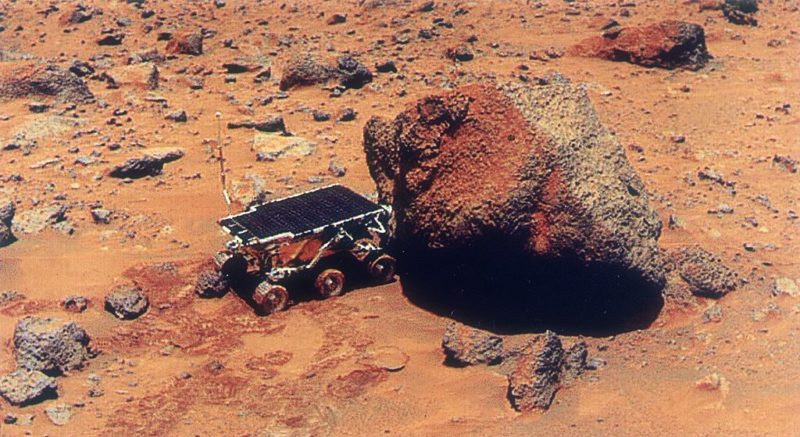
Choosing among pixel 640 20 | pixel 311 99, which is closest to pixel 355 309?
pixel 311 99

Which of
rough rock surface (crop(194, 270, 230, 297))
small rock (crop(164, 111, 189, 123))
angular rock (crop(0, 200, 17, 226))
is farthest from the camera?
small rock (crop(164, 111, 189, 123))

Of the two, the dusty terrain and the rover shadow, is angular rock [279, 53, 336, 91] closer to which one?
the dusty terrain

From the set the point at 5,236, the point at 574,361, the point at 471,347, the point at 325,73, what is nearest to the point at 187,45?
the point at 325,73

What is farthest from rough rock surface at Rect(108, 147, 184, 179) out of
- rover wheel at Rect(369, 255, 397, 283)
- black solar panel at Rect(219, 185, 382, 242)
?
rover wheel at Rect(369, 255, 397, 283)

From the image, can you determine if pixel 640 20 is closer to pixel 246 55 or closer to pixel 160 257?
pixel 246 55

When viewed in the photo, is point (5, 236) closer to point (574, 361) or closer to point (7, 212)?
point (7, 212)
